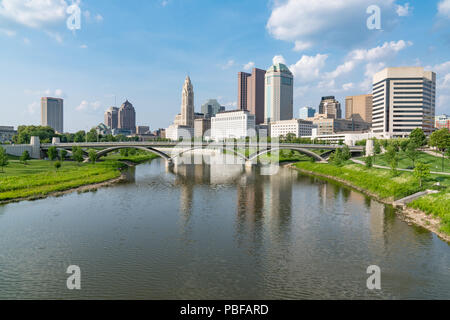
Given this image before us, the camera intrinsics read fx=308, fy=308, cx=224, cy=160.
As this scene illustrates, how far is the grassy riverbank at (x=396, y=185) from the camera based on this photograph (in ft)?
94.7

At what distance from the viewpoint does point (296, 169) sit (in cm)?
8062

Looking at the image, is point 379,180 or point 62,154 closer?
point 379,180

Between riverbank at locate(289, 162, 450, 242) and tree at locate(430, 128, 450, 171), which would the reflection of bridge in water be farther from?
tree at locate(430, 128, 450, 171)

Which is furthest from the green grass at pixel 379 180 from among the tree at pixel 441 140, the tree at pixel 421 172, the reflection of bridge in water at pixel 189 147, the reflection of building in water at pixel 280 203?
the tree at pixel 441 140

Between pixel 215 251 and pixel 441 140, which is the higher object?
pixel 441 140

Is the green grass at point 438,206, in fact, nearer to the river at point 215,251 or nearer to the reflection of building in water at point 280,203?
the river at point 215,251

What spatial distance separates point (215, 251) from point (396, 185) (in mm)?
30047

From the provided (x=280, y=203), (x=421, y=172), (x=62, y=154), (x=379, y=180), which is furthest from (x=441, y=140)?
(x=62, y=154)

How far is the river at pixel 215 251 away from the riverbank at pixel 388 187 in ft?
5.59

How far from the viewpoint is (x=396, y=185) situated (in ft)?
132

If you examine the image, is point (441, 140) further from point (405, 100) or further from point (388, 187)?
point (405, 100)

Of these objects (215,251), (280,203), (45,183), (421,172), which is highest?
(421,172)

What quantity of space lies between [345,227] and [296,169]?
54205 millimetres

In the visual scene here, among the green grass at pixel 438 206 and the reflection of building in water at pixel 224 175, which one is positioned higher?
the green grass at pixel 438 206
